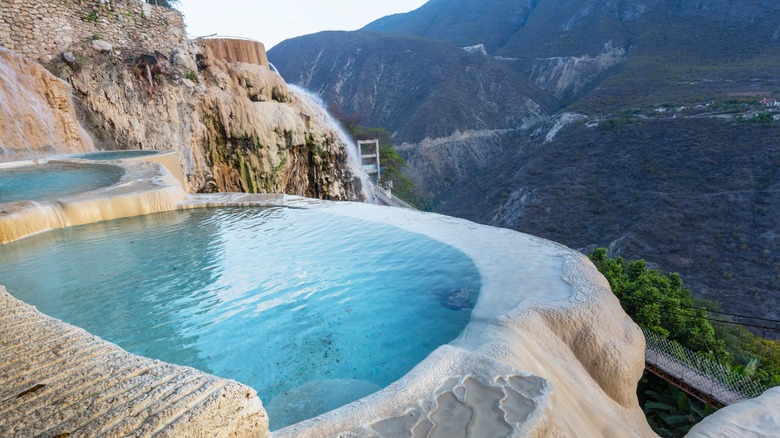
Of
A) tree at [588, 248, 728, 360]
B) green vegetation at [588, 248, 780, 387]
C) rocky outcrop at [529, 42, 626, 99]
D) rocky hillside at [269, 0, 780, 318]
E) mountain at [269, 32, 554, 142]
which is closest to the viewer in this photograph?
green vegetation at [588, 248, 780, 387]

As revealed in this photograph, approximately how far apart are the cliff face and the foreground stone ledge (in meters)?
11.1

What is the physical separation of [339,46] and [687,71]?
4649 centimetres

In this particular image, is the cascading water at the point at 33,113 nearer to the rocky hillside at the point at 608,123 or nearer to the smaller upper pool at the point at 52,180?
the smaller upper pool at the point at 52,180

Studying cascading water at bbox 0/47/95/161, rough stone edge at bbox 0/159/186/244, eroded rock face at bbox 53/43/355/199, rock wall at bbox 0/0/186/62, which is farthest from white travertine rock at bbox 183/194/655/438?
rock wall at bbox 0/0/186/62

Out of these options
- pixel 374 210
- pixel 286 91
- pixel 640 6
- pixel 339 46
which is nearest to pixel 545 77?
pixel 640 6

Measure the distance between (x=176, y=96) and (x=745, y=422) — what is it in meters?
13.1

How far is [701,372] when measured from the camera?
7.00 meters

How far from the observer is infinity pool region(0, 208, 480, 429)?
2.83 meters

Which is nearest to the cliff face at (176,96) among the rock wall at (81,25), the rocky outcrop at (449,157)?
the rock wall at (81,25)

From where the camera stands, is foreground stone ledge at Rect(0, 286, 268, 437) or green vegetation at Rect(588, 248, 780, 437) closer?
foreground stone ledge at Rect(0, 286, 268, 437)

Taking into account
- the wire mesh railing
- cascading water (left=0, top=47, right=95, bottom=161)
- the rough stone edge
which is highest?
cascading water (left=0, top=47, right=95, bottom=161)

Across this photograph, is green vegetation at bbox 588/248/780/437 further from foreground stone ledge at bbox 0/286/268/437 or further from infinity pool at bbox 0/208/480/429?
foreground stone ledge at bbox 0/286/268/437

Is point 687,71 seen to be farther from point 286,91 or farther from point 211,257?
point 211,257

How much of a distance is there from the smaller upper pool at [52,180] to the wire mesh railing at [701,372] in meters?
9.70
